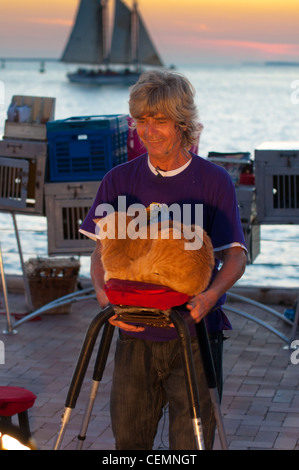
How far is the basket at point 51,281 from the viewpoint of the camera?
677 cm

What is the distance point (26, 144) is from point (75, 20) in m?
68.4

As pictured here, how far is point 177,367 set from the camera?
105 inches

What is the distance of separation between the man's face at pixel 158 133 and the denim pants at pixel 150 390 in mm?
655

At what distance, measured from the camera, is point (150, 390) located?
275 centimetres

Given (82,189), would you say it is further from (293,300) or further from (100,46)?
(100,46)

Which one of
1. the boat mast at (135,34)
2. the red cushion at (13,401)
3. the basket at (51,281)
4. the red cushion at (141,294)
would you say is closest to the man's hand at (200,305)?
the red cushion at (141,294)

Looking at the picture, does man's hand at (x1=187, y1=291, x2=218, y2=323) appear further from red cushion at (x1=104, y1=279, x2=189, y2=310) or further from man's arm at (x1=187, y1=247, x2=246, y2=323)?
red cushion at (x1=104, y1=279, x2=189, y2=310)

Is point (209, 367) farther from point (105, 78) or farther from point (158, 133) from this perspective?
point (105, 78)

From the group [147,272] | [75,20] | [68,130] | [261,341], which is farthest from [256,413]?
[75,20]

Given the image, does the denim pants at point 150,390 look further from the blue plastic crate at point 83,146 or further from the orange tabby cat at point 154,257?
the blue plastic crate at point 83,146

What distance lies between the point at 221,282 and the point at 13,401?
4.10ft

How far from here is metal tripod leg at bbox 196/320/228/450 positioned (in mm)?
2521

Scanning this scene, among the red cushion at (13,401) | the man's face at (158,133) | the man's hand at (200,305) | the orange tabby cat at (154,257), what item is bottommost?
the red cushion at (13,401)

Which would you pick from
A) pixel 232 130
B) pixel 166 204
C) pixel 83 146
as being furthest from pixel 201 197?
pixel 232 130
